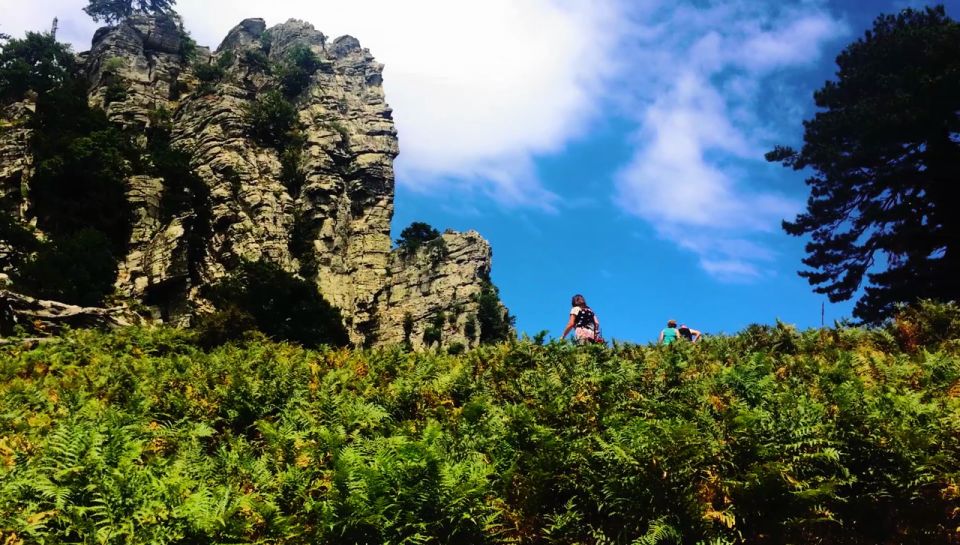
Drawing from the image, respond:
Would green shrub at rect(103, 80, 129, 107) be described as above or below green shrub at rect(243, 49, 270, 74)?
below

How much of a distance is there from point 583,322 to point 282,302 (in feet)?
124

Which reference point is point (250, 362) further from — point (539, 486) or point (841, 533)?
point (841, 533)

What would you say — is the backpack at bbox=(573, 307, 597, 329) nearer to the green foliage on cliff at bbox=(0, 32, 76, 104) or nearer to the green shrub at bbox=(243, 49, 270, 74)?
the green foliage on cliff at bbox=(0, 32, 76, 104)

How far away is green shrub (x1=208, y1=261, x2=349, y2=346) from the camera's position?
44969 mm

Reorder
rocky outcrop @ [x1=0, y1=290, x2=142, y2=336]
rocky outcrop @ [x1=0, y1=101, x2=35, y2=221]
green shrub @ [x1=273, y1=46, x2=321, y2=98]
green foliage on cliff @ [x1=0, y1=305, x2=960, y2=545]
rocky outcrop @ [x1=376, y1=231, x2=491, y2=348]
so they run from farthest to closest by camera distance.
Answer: green shrub @ [x1=273, y1=46, x2=321, y2=98] < rocky outcrop @ [x1=376, y1=231, x2=491, y2=348] < rocky outcrop @ [x1=0, y1=101, x2=35, y2=221] < rocky outcrop @ [x1=0, y1=290, x2=142, y2=336] < green foliage on cliff @ [x1=0, y1=305, x2=960, y2=545]

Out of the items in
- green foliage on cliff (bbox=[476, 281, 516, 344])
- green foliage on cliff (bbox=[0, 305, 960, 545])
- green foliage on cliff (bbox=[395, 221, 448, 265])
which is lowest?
green foliage on cliff (bbox=[0, 305, 960, 545])

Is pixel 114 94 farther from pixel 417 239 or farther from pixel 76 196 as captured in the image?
pixel 417 239

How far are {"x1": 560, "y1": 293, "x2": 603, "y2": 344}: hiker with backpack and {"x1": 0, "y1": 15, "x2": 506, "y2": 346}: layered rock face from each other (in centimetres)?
4430

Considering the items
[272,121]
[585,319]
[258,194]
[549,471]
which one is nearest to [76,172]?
[258,194]

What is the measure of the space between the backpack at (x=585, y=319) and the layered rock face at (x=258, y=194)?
44394mm

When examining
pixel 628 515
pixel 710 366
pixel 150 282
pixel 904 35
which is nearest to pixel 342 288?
pixel 150 282

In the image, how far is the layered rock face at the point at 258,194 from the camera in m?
52.4

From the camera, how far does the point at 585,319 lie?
1434 cm

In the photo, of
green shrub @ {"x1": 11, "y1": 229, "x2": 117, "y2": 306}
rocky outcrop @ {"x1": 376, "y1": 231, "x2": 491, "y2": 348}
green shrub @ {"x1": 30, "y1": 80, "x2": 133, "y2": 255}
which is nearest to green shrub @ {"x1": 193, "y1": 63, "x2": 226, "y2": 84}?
green shrub @ {"x1": 30, "y1": 80, "x2": 133, "y2": 255}
